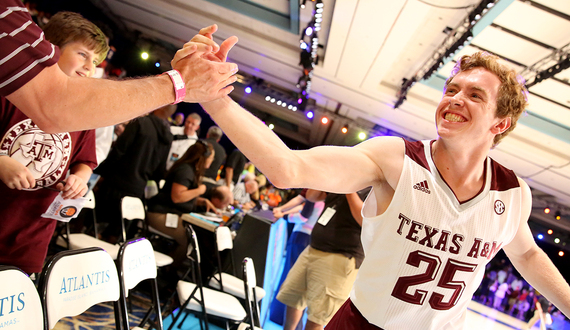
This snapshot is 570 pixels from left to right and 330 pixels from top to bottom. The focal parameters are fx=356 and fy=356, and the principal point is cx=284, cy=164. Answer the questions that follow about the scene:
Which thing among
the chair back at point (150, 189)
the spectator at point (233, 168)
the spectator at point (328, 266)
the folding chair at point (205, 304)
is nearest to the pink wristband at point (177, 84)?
the spectator at point (328, 266)

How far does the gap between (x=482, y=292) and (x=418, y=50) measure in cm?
1291

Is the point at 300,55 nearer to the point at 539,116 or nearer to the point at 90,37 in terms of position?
the point at 539,116

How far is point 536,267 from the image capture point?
1631 mm

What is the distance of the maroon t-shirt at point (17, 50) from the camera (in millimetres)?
771

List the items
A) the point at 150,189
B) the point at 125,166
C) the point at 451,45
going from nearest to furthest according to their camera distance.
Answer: the point at 125,166, the point at 150,189, the point at 451,45

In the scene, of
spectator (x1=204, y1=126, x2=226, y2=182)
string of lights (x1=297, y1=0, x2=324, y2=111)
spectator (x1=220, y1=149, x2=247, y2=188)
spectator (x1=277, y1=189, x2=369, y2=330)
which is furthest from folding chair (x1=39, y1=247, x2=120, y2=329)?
spectator (x1=220, y1=149, x2=247, y2=188)

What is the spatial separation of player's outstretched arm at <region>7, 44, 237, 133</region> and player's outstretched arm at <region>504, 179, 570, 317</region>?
1523 mm

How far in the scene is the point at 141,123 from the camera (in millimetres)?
3867

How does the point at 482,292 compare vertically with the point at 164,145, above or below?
below

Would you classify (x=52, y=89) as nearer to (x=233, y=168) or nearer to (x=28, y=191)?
(x=28, y=191)

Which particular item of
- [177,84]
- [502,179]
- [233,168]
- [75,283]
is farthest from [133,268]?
[233,168]

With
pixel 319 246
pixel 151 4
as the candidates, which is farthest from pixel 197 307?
pixel 151 4

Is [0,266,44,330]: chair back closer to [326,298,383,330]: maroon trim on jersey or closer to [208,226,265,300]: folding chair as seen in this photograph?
[326,298,383,330]: maroon trim on jersey

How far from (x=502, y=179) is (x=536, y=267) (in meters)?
0.47
